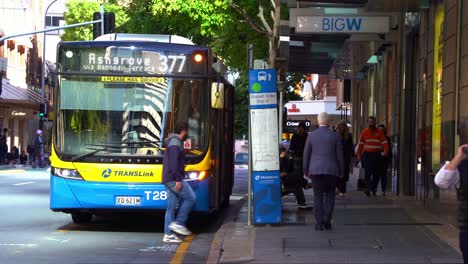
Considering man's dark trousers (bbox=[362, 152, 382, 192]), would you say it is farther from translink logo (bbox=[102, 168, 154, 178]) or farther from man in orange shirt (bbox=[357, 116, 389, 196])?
translink logo (bbox=[102, 168, 154, 178])

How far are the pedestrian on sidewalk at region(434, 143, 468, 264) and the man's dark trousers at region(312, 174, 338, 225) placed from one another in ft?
18.2

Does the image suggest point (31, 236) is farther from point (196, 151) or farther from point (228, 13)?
point (228, 13)

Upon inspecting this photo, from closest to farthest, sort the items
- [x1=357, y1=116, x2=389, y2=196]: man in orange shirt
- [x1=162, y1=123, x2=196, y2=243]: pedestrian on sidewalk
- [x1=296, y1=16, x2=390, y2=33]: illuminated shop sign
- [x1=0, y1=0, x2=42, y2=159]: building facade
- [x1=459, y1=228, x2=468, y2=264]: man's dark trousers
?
[x1=459, y1=228, x2=468, y2=264]: man's dark trousers → [x1=162, y1=123, x2=196, y2=243]: pedestrian on sidewalk → [x1=296, y1=16, x2=390, y2=33]: illuminated shop sign → [x1=357, y1=116, x2=389, y2=196]: man in orange shirt → [x1=0, y1=0, x2=42, y2=159]: building facade

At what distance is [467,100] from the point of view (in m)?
11.7

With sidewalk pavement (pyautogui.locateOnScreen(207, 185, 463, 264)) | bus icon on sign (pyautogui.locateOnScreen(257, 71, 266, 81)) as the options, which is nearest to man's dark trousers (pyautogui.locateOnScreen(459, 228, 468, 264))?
sidewalk pavement (pyautogui.locateOnScreen(207, 185, 463, 264))

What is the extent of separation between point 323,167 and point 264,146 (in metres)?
1.13

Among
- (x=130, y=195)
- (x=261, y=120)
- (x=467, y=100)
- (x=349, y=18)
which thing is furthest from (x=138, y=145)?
(x=349, y=18)

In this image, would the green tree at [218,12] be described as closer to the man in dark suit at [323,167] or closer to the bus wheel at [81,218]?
the bus wheel at [81,218]

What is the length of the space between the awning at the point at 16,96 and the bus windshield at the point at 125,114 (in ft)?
124

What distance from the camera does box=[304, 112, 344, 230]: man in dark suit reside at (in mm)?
12180

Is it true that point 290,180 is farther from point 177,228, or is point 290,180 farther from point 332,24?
point 177,228

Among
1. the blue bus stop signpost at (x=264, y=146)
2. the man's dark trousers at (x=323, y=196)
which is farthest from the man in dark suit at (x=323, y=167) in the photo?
the blue bus stop signpost at (x=264, y=146)

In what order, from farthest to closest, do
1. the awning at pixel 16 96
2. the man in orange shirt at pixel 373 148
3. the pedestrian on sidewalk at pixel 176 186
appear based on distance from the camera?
1. the awning at pixel 16 96
2. the man in orange shirt at pixel 373 148
3. the pedestrian on sidewalk at pixel 176 186

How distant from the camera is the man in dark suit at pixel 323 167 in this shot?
12.2 m
